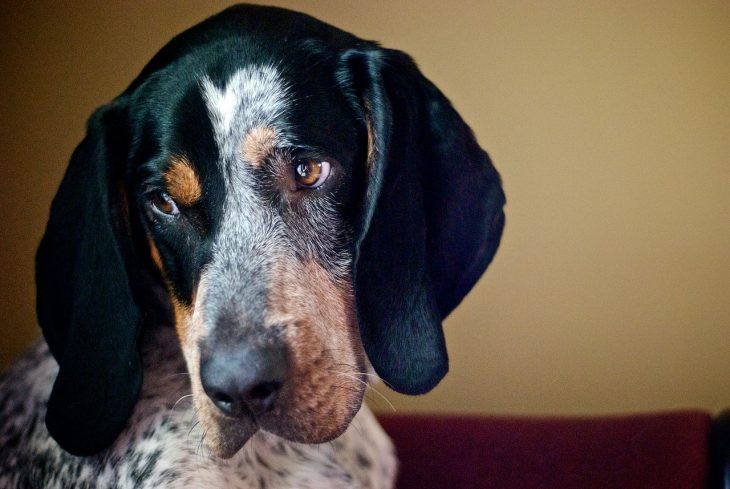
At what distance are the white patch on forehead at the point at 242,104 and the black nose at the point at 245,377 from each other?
39 cm

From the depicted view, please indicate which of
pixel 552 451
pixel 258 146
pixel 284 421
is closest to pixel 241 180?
pixel 258 146

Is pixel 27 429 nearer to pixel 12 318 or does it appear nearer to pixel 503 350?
pixel 12 318

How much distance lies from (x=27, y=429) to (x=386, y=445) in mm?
788

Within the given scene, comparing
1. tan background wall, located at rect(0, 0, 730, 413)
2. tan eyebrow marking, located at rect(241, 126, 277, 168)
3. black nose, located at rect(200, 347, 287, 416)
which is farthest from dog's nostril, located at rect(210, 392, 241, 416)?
tan background wall, located at rect(0, 0, 730, 413)

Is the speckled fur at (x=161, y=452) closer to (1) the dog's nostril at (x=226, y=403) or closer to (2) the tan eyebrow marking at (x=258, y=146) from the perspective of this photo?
(1) the dog's nostril at (x=226, y=403)

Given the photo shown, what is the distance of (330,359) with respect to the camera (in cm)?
139

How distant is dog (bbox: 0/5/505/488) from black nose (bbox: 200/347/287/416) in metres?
0.05

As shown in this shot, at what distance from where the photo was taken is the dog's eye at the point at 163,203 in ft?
4.92

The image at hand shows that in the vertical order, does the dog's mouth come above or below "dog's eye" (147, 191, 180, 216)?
below

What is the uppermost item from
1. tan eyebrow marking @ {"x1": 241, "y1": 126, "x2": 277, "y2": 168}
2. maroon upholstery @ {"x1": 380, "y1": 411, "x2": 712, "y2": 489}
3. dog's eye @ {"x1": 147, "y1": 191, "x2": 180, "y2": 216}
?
tan eyebrow marking @ {"x1": 241, "y1": 126, "x2": 277, "y2": 168}

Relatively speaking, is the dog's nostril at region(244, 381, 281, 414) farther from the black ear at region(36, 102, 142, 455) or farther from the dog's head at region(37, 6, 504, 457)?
the black ear at region(36, 102, 142, 455)

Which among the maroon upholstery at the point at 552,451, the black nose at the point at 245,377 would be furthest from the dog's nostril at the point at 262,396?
the maroon upholstery at the point at 552,451

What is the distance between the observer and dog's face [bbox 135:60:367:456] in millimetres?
1343

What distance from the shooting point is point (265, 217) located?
1.46m
